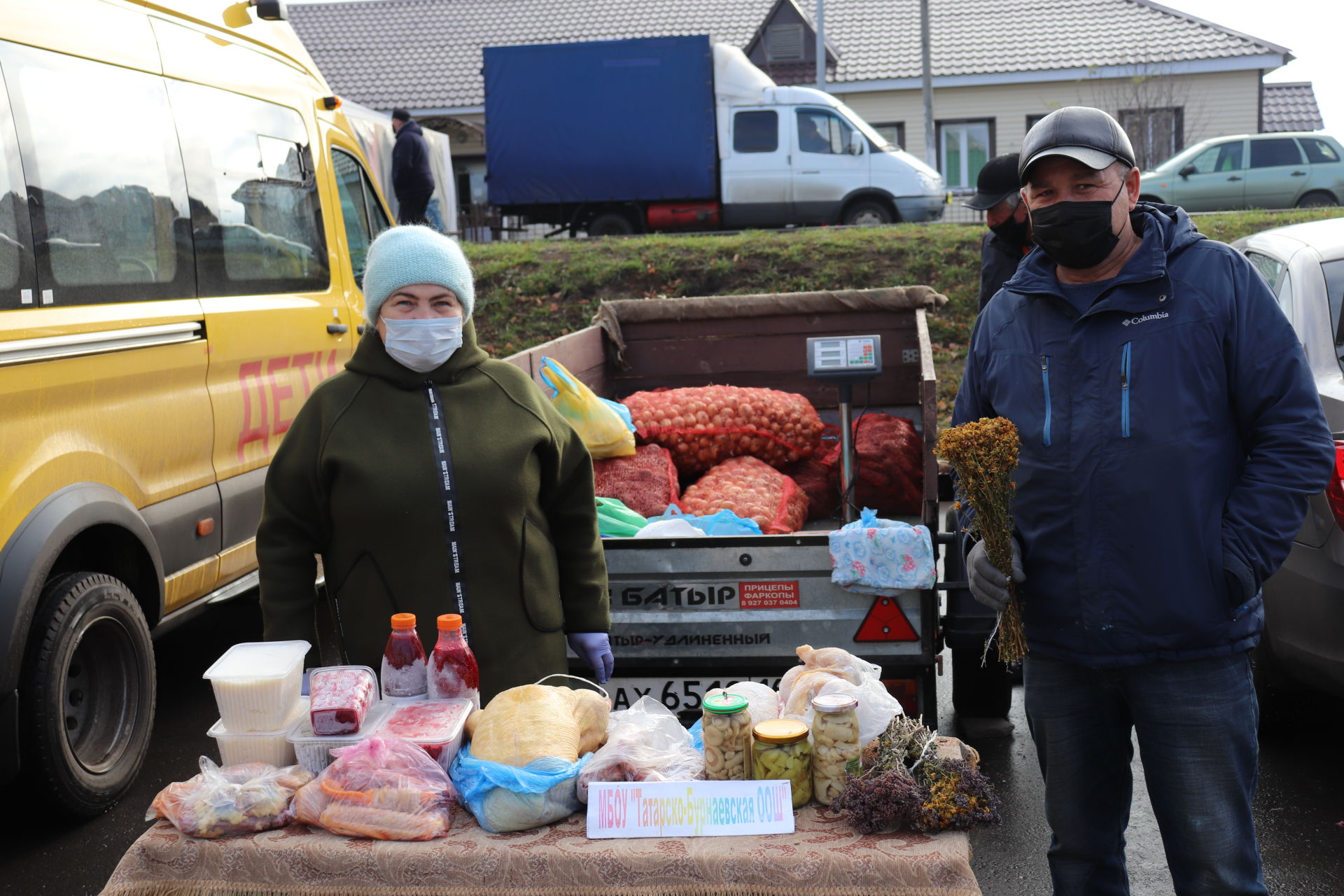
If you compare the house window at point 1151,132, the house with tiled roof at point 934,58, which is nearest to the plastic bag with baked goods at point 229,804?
the house with tiled roof at point 934,58

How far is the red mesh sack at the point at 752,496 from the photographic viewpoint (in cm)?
462

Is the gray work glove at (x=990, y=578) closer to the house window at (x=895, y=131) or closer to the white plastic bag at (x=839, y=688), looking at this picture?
the white plastic bag at (x=839, y=688)

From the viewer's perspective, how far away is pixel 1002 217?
513 centimetres

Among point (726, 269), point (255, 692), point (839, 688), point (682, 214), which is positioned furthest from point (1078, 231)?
point (682, 214)

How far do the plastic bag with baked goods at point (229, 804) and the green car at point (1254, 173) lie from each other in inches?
722

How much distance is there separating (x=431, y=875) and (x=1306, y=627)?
3205mm

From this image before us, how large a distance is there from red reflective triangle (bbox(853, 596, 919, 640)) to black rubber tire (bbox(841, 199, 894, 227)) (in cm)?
1563

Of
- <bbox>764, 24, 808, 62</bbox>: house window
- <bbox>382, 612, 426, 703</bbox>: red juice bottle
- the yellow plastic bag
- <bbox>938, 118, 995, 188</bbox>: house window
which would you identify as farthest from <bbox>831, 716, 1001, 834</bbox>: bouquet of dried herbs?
<bbox>764, 24, 808, 62</bbox>: house window

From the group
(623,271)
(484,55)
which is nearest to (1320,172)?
(623,271)

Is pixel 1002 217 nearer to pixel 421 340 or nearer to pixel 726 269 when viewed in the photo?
pixel 421 340

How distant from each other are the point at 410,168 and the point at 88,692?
36.9 feet

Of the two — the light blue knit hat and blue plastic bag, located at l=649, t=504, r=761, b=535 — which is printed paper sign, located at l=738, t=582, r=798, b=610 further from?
the light blue knit hat

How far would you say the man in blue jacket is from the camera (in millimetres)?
2438

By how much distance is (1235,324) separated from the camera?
2.43m
